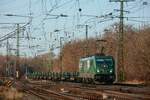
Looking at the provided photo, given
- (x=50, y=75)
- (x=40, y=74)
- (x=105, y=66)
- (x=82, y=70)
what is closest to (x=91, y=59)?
(x=105, y=66)

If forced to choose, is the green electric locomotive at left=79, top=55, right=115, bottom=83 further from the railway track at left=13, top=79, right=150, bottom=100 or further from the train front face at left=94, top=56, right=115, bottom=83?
the railway track at left=13, top=79, right=150, bottom=100

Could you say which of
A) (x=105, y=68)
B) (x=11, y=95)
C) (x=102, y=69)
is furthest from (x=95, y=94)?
(x=105, y=68)

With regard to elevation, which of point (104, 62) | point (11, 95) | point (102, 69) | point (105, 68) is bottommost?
point (11, 95)

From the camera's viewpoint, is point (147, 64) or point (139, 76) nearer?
point (147, 64)

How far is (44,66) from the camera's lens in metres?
120

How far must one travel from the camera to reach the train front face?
44.7m

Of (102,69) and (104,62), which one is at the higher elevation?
(104,62)

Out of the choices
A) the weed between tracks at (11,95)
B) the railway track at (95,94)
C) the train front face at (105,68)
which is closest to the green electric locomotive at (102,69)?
the train front face at (105,68)

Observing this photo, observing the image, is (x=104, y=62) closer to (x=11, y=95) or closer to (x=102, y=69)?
(x=102, y=69)

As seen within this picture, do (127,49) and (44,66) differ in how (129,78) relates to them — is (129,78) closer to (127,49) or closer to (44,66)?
(127,49)

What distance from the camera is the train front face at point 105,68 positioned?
44719 mm

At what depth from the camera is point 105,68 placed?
45.2 metres

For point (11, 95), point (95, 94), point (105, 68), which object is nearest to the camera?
point (95, 94)

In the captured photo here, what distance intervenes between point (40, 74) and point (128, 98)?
61.8 meters
